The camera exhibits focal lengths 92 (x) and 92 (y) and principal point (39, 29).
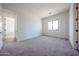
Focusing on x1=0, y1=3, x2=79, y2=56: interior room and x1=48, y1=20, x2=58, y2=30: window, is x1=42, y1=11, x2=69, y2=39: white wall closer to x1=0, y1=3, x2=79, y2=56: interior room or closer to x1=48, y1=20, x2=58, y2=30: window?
x1=0, y1=3, x2=79, y2=56: interior room

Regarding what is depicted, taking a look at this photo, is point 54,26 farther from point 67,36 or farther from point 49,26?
point 67,36

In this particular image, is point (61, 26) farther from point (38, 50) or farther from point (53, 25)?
point (38, 50)

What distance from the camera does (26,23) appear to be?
5855 millimetres

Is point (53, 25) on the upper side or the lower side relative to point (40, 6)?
lower

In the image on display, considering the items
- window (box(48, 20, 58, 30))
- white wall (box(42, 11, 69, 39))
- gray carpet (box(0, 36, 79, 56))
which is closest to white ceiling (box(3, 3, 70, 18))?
white wall (box(42, 11, 69, 39))

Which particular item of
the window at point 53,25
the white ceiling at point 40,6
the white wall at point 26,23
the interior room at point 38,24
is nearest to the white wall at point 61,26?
the interior room at point 38,24

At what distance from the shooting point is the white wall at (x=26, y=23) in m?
5.12

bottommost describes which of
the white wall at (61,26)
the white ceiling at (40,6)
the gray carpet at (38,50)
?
the gray carpet at (38,50)

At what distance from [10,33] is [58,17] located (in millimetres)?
3536

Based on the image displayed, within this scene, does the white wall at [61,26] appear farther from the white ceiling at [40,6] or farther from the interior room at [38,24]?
the white ceiling at [40,6]

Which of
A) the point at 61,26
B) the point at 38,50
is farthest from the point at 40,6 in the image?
the point at 38,50

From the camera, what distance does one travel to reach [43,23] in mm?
6699

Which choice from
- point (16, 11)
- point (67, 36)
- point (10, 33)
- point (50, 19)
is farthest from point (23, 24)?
point (67, 36)

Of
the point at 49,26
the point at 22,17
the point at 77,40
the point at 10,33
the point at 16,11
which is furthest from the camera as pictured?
the point at 10,33
